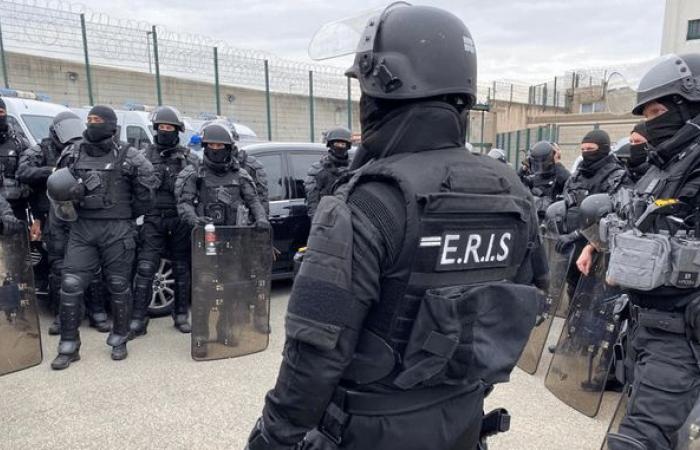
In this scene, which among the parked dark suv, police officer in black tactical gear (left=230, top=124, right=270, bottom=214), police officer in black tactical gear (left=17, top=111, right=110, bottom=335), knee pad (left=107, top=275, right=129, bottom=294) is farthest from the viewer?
the parked dark suv

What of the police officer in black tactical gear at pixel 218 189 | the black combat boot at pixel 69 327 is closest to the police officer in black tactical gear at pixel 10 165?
the black combat boot at pixel 69 327

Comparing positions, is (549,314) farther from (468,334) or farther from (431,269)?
(431,269)

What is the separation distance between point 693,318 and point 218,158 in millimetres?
3685

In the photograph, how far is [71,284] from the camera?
4031mm

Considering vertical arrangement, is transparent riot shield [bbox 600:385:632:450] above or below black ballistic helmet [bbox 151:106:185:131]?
below

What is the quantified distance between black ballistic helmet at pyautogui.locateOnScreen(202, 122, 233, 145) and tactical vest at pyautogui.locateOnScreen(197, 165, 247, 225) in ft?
0.91

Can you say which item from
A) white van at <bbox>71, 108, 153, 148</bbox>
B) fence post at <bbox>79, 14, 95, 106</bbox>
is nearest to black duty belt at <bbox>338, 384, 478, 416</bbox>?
white van at <bbox>71, 108, 153, 148</bbox>

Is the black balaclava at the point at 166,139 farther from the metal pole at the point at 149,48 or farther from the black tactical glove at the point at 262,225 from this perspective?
the metal pole at the point at 149,48

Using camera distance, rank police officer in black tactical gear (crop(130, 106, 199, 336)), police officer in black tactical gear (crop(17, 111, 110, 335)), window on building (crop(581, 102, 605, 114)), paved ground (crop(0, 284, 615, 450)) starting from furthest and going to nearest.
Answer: window on building (crop(581, 102, 605, 114)) → police officer in black tactical gear (crop(130, 106, 199, 336)) → police officer in black tactical gear (crop(17, 111, 110, 335)) → paved ground (crop(0, 284, 615, 450))

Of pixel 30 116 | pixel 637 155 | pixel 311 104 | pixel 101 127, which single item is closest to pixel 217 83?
pixel 311 104

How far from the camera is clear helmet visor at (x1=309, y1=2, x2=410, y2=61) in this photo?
1.53m

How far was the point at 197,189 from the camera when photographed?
4617 mm

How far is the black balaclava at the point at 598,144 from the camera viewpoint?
4.47 meters

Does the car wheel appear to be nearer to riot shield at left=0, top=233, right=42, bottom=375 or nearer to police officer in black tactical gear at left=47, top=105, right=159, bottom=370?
police officer in black tactical gear at left=47, top=105, right=159, bottom=370
